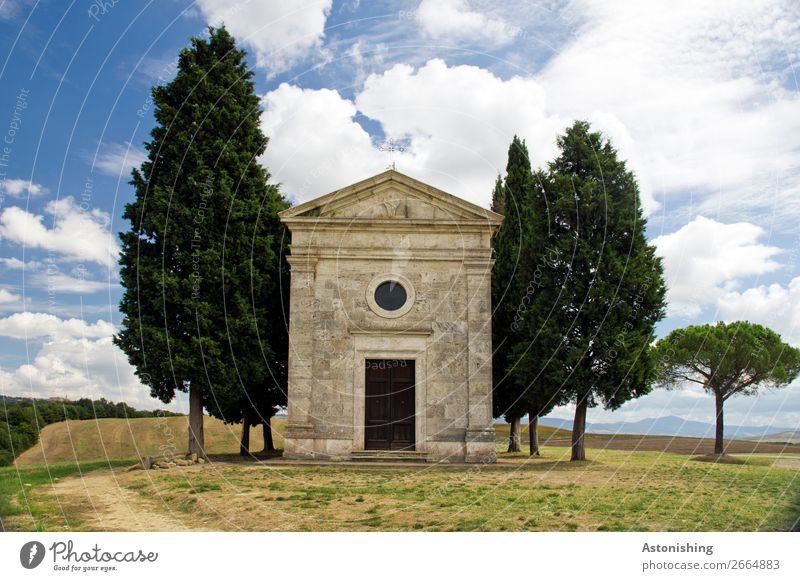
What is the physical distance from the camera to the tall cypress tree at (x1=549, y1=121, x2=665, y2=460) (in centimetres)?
2172

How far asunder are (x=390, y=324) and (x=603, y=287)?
7.54m

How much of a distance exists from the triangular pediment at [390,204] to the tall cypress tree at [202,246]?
8.24 feet

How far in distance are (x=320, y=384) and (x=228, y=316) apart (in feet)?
13.4

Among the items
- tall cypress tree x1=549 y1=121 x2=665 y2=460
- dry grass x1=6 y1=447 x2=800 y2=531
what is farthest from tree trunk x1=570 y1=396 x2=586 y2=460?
dry grass x1=6 y1=447 x2=800 y2=531

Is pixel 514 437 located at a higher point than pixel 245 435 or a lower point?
lower

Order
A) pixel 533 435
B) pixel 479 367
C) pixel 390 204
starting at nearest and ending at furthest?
pixel 479 367
pixel 390 204
pixel 533 435

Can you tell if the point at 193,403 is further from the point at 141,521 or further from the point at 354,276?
the point at 141,521

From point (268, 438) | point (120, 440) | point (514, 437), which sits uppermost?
point (120, 440)


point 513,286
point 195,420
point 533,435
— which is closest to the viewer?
point 195,420

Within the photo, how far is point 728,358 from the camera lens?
21766 millimetres

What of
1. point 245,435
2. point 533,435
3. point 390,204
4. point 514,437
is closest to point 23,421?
point 390,204

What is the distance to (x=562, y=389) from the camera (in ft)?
73.2

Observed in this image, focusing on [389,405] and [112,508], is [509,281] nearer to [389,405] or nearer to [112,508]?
[389,405]
